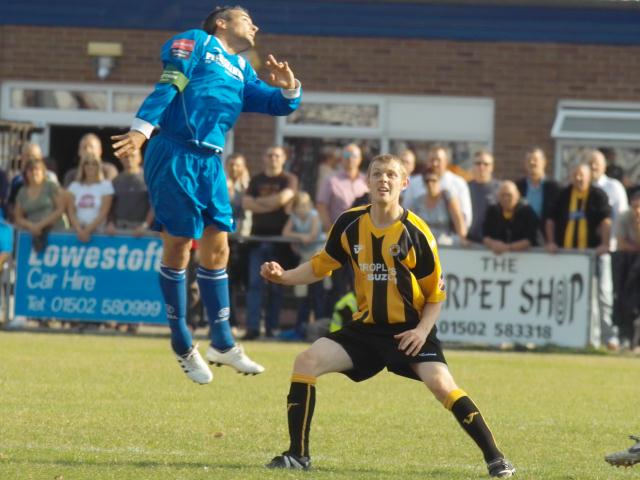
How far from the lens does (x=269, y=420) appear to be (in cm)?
952

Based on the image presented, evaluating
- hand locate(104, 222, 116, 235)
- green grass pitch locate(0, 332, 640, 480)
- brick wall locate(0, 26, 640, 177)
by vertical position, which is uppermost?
brick wall locate(0, 26, 640, 177)

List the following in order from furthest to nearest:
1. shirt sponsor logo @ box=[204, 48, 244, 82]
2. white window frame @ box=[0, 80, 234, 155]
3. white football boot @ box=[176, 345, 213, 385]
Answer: white window frame @ box=[0, 80, 234, 155]
white football boot @ box=[176, 345, 213, 385]
shirt sponsor logo @ box=[204, 48, 244, 82]

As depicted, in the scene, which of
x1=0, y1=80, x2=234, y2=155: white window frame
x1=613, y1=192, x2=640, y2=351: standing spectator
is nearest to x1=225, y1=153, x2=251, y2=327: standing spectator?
x1=613, y1=192, x2=640, y2=351: standing spectator

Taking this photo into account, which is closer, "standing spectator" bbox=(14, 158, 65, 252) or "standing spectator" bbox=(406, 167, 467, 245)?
"standing spectator" bbox=(406, 167, 467, 245)

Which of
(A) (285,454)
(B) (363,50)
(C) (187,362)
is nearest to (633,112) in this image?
(B) (363,50)

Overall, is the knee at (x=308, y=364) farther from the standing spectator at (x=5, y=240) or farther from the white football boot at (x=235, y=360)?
the standing spectator at (x=5, y=240)

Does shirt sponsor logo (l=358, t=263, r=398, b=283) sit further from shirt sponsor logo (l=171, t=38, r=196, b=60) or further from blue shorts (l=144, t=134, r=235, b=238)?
shirt sponsor logo (l=171, t=38, r=196, b=60)

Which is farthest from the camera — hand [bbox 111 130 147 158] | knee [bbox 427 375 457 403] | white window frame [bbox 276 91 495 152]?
white window frame [bbox 276 91 495 152]

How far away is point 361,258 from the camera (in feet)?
24.8

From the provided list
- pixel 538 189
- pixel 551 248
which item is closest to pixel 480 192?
pixel 538 189

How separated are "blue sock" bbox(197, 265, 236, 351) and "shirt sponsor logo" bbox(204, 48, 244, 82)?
120cm

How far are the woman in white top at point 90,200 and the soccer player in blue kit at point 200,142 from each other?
755 centimetres

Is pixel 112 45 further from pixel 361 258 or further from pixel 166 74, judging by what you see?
pixel 361 258

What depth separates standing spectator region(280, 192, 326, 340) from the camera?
16.5 m
